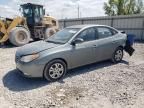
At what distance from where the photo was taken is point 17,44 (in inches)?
503

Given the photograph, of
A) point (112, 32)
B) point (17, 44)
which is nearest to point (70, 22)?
point (17, 44)

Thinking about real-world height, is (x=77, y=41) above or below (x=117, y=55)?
above

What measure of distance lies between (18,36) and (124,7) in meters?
27.9

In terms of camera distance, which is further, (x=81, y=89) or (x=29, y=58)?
(x=29, y=58)

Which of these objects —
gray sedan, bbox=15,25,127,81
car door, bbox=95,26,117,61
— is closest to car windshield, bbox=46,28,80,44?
gray sedan, bbox=15,25,127,81

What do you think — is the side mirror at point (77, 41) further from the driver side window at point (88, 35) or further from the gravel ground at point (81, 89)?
the gravel ground at point (81, 89)

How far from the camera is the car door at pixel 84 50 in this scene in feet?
19.1

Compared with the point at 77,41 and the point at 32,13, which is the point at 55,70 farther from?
the point at 32,13

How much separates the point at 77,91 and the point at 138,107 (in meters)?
1.53

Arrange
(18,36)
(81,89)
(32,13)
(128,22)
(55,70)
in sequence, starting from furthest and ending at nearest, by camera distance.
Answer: (128,22) → (32,13) → (18,36) → (55,70) → (81,89)

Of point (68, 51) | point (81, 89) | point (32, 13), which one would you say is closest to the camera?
point (81, 89)

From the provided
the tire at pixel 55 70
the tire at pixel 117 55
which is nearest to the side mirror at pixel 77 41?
the tire at pixel 55 70

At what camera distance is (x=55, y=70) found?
18.0 ft

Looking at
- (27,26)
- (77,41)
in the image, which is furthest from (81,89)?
(27,26)
